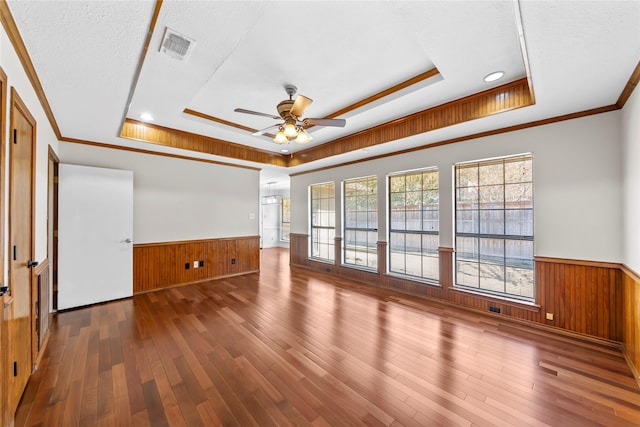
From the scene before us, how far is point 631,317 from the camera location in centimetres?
230

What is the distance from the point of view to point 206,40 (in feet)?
5.77

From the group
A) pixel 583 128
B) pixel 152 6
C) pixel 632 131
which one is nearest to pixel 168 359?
pixel 152 6

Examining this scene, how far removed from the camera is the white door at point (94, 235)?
11.7ft

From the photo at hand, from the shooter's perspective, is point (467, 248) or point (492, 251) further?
point (467, 248)

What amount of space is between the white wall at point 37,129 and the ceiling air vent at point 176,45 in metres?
0.81

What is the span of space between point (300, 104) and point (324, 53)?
20.1 inches

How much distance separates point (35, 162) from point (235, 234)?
3569 millimetres

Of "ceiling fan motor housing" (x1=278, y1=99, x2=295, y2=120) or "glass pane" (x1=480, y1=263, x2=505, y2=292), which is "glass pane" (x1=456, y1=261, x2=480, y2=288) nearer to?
"glass pane" (x1=480, y1=263, x2=505, y2=292)

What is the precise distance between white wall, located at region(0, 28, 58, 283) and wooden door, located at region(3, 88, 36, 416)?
0.09m

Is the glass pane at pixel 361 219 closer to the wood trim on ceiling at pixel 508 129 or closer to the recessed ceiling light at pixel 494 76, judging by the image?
the wood trim on ceiling at pixel 508 129

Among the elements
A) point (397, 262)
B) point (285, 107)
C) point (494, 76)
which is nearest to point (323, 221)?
point (397, 262)

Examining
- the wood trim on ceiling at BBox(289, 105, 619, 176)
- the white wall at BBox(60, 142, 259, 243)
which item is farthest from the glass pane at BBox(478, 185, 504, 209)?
the white wall at BBox(60, 142, 259, 243)

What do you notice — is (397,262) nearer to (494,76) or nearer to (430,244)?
(430,244)

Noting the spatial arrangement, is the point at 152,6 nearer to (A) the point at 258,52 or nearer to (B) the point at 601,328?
(A) the point at 258,52
